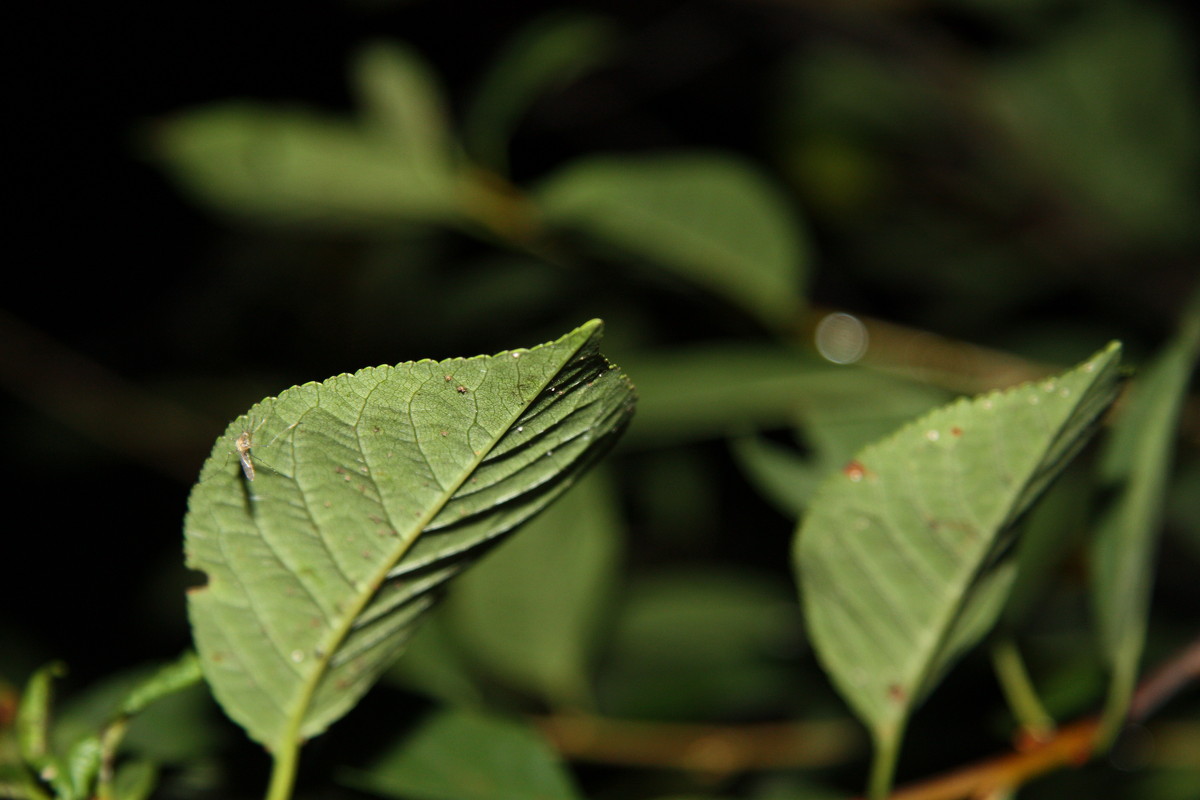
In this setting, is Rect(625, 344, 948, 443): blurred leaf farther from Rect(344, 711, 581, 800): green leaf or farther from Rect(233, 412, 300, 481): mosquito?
Rect(233, 412, 300, 481): mosquito

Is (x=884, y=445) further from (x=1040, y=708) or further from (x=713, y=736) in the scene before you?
(x=713, y=736)

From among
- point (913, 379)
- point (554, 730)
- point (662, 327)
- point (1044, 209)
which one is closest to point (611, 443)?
point (913, 379)

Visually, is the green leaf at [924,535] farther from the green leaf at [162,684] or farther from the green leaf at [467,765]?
the green leaf at [162,684]

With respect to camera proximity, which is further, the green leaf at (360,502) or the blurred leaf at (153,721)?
the blurred leaf at (153,721)

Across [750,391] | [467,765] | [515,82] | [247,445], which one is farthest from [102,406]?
[247,445]

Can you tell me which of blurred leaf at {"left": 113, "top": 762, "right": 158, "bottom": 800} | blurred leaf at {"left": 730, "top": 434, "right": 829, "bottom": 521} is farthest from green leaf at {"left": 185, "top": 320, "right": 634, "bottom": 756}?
blurred leaf at {"left": 730, "top": 434, "right": 829, "bottom": 521}

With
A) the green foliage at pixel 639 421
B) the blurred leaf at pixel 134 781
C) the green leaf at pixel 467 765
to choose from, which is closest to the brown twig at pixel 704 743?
the green foliage at pixel 639 421
